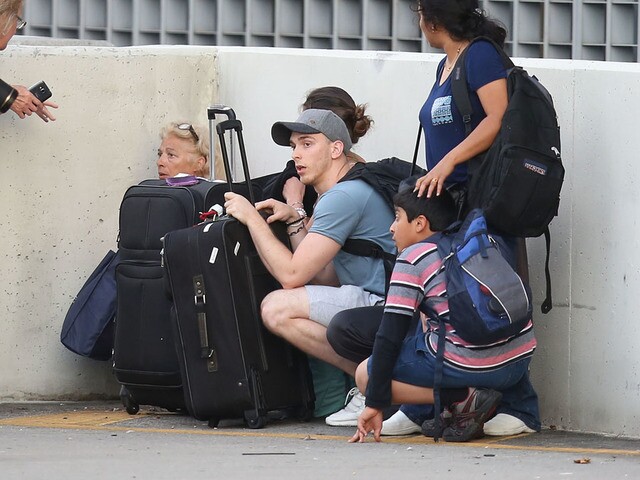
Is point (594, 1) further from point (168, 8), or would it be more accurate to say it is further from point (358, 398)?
point (358, 398)

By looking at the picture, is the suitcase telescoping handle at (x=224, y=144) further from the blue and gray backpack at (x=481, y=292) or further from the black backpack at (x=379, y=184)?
the blue and gray backpack at (x=481, y=292)

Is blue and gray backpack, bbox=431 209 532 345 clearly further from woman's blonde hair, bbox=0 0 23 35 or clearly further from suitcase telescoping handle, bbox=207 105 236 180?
woman's blonde hair, bbox=0 0 23 35

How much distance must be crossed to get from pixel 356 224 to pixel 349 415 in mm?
677

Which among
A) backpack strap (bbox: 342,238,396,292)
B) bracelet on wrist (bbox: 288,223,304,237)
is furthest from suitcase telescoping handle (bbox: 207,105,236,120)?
backpack strap (bbox: 342,238,396,292)

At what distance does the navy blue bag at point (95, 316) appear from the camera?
21.6 ft

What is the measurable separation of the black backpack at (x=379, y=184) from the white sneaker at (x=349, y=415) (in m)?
0.42

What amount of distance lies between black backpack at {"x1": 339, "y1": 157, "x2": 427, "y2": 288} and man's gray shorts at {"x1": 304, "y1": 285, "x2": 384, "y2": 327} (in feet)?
0.32

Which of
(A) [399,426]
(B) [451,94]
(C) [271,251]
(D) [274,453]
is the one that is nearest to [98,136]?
(C) [271,251]

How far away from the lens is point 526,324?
17.9 feet

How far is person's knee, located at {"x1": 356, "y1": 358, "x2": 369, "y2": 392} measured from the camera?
5.57 metres

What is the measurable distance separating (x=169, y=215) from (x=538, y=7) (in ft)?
9.56

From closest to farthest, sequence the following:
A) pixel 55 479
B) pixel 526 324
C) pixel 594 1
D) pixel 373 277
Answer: pixel 55 479
pixel 526 324
pixel 373 277
pixel 594 1

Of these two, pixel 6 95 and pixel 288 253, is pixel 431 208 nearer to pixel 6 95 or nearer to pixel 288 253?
pixel 288 253

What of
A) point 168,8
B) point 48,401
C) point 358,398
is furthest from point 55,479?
point 168,8
